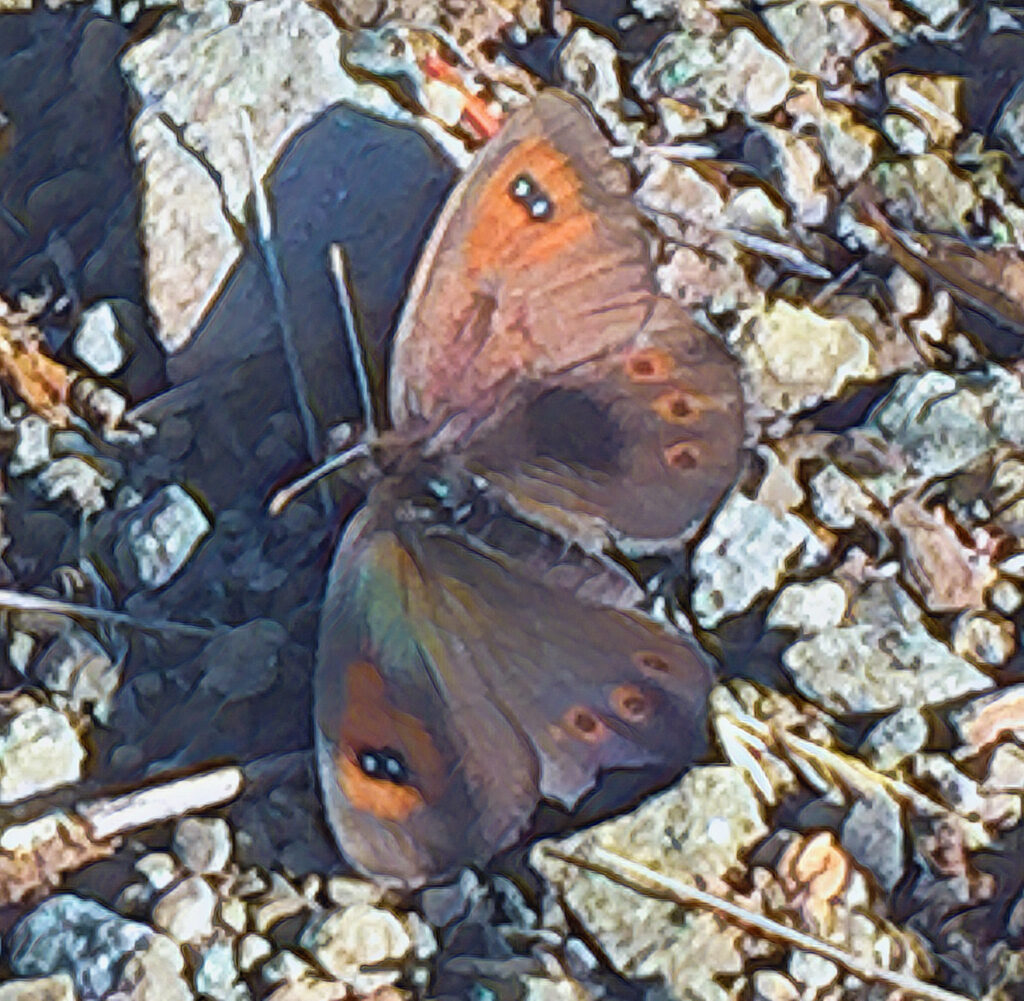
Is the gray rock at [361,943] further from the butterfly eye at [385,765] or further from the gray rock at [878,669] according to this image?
the gray rock at [878,669]

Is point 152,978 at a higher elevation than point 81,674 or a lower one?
lower

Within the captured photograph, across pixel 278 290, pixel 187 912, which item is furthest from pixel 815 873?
pixel 278 290

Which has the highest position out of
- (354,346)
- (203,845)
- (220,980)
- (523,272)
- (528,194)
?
(528,194)

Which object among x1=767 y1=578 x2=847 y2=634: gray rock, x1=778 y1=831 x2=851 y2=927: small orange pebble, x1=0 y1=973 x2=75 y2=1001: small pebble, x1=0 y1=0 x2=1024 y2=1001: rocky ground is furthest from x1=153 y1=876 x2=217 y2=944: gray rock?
x1=767 y1=578 x2=847 y2=634: gray rock

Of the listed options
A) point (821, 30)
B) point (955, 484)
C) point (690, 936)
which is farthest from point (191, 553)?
point (821, 30)

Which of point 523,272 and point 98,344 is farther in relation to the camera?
point 98,344

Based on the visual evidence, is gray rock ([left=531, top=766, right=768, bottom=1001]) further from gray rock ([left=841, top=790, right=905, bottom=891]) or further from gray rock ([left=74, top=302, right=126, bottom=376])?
gray rock ([left=74, top=302, right=126, bottom=376])

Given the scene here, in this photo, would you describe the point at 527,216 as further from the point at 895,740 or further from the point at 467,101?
the point at 895,740

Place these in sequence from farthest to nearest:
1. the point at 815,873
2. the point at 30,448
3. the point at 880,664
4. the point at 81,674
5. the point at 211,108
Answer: the point at 211,108 → the point at 30,448 → the point at 81,674 → the point at 880,664 → the point at 815,873
